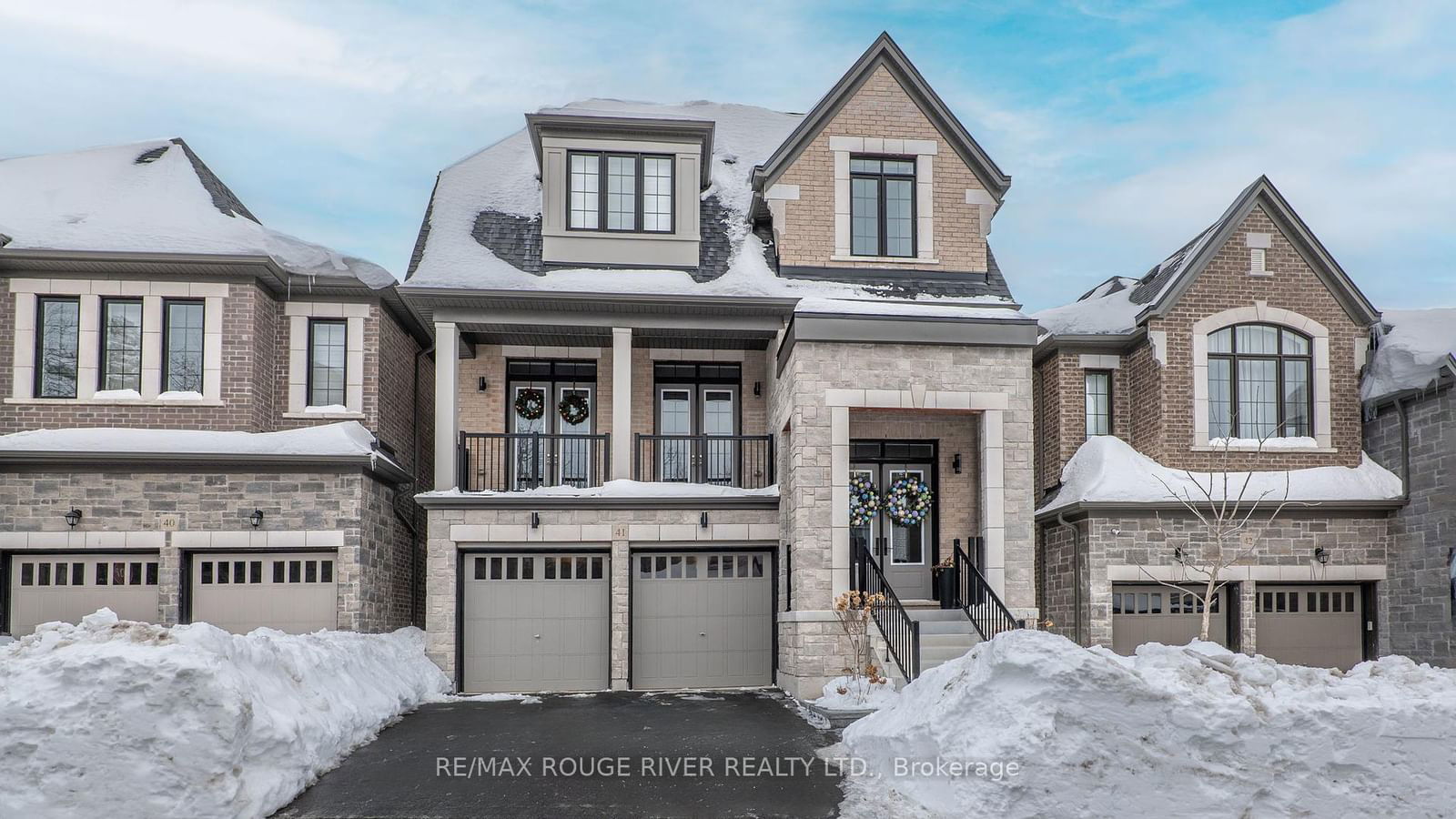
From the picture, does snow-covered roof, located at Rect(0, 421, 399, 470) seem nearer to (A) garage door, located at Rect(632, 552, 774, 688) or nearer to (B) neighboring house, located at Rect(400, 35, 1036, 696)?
(B) neighboring house, located at Rect(400, 35, 1036, 696)

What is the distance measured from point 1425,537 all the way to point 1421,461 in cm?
108

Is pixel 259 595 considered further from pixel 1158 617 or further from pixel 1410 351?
pixel 1410 351

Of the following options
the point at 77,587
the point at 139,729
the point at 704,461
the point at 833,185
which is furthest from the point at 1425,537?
the point at 77,587

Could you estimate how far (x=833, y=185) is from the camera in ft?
55.4

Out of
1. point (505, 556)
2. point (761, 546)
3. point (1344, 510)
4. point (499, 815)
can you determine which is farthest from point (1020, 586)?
point (499, 815)

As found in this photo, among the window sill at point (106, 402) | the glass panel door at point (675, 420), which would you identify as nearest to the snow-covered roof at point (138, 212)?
the window sill at point (106, 402)

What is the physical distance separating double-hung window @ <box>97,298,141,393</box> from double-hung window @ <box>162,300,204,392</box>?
37cm

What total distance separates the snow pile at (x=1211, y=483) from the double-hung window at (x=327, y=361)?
1098 centimetres

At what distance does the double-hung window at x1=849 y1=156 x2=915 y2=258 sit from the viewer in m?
17.0

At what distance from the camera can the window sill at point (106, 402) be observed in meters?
15.4

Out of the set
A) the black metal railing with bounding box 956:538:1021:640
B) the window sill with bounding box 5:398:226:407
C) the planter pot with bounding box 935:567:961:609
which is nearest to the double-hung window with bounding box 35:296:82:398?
Answer: the window sill with bounding box 5:398:226:407

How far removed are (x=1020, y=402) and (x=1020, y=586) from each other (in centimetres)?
246

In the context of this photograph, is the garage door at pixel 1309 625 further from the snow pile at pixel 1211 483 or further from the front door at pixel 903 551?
the front door at pixel 903 551

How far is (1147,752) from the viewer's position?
8.71m
